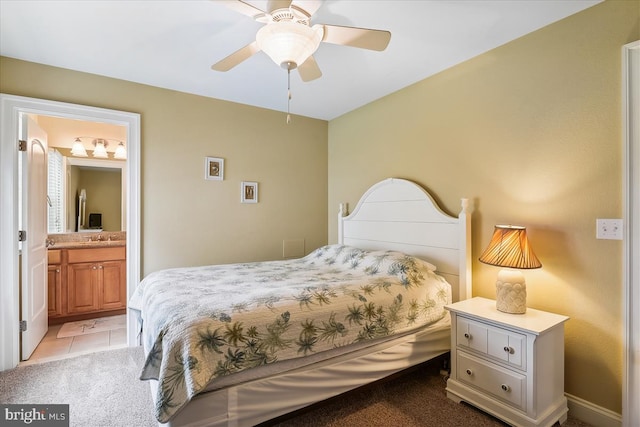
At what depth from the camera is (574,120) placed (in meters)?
1.90

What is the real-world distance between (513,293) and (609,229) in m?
0.62

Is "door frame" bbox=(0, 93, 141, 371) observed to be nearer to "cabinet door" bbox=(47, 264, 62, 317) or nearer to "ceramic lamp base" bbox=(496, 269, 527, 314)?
"cabinet door" bbox=(47, 264, 62, 317)

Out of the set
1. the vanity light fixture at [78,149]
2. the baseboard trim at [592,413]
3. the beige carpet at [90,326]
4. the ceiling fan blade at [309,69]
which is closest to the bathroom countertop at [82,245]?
the beige carpet at [90,326]

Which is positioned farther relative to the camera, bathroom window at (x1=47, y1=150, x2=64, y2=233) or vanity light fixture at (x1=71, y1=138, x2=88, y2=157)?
vanity light fixture at (x1=71, y1=138, x2=88, y2=157)

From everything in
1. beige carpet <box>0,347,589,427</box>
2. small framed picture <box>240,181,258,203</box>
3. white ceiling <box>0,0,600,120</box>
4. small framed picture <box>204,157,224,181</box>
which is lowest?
beige carpet <box>0,347,589,427</box>

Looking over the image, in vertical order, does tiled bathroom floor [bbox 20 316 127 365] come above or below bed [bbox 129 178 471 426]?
below

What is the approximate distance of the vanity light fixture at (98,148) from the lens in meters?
3.98

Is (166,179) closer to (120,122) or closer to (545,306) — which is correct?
(120,122)

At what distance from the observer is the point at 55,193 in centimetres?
386

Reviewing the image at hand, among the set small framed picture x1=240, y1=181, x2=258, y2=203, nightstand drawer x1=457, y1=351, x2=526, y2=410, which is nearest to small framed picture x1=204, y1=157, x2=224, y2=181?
small framed picture x1=240, y1=181, x2=258, y2=203

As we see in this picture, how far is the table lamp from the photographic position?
1.84 meters

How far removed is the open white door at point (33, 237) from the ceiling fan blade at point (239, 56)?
1.97 meters

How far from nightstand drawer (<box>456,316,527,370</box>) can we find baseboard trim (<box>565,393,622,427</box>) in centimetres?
52

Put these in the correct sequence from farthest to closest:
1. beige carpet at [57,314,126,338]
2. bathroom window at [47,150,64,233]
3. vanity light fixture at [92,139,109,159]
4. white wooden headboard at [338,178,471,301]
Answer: vanity light fixture at [92,139,109,159]
bathroom window at [47,150,64,233]
beige carpet at [57,314,126,338]
white wooden headboard at [338,178,471,301]
